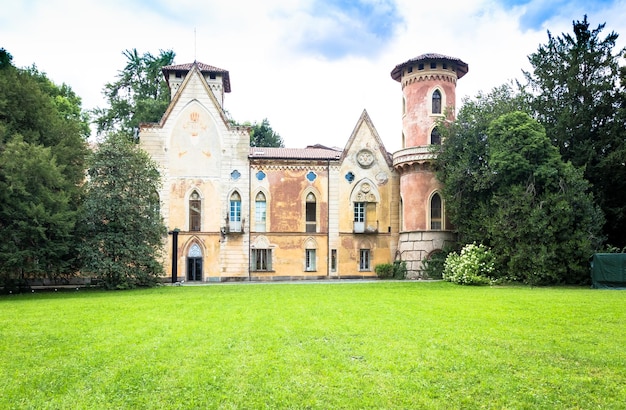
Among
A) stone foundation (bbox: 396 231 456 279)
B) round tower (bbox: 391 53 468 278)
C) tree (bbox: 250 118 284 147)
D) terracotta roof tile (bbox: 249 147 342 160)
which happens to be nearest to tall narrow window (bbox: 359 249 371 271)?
round tower (bbox: 391 53 468 278)

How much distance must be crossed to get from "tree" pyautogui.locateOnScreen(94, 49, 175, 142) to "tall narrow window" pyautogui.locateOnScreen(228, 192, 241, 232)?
1690 centimetres

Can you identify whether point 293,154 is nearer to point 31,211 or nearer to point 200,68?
point 200,68

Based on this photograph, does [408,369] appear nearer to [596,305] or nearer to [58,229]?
[596,305]

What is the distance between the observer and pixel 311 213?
1652 inches

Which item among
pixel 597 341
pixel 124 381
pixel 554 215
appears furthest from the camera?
pixel 554 215

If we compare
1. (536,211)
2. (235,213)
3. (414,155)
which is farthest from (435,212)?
(235,213)

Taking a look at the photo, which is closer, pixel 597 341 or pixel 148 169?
pixel 597 341

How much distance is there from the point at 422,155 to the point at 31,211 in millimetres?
25435

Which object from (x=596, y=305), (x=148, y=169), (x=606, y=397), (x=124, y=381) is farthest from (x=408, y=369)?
(x=148, y=169)

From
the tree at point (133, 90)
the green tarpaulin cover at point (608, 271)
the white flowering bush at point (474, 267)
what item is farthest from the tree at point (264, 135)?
the green tarpaulin cover at point (608, 271)

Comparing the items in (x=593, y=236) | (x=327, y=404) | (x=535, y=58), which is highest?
(x=535, y=58)

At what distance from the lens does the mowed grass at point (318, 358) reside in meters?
8.43

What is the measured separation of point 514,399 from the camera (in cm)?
827

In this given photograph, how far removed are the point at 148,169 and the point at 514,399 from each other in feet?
94.0
